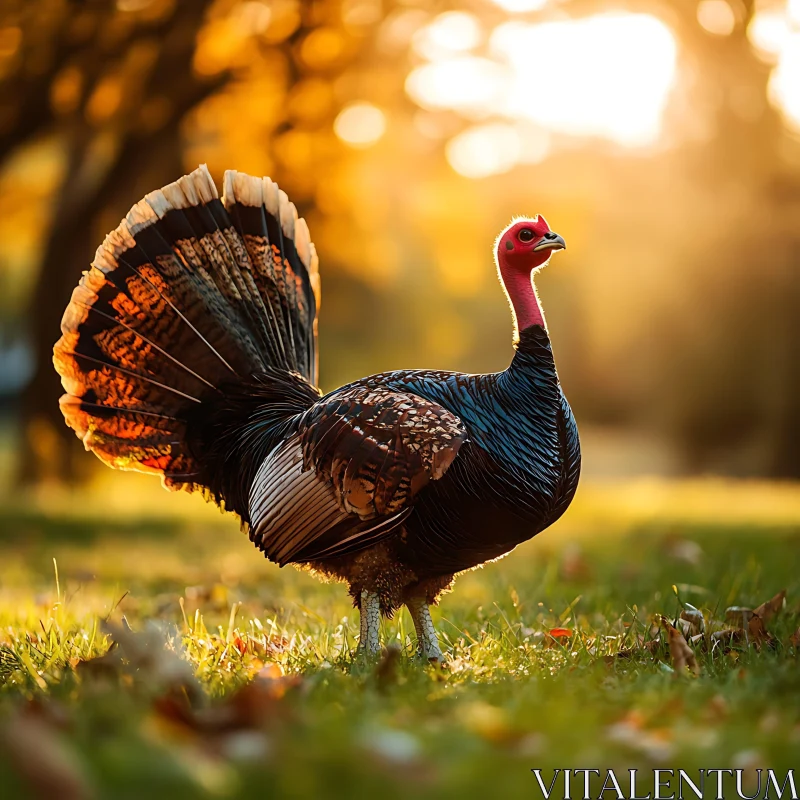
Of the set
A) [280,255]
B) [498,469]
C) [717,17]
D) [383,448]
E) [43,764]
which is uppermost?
[717,17]

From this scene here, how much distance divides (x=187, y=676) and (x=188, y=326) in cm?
223

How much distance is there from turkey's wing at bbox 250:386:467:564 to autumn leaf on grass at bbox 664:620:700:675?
110cm

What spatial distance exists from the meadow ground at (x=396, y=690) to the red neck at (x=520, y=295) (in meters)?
1.36

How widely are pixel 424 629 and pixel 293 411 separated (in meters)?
1.26

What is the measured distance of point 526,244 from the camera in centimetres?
436

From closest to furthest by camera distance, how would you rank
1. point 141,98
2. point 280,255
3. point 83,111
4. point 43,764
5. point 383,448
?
point 43,764 → point 383,448 → point 280,255 → point 141,98 → point 83,111

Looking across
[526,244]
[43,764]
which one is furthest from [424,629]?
[43,764]

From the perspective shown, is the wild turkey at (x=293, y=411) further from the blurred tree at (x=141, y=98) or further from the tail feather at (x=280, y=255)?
the blurred tree at (x=141, y=98)

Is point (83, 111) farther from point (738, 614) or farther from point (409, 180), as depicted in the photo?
point (738, 614)

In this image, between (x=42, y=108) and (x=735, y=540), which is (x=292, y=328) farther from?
(x=42, y=108)

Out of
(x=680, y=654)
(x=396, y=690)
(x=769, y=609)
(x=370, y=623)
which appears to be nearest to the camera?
(x=396, y=690)

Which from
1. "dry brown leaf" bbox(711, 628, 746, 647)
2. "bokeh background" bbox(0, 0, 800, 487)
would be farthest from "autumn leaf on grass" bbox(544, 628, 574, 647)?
"bokeh background" bbox(0, 0, 800, 487)

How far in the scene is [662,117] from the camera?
18625mm

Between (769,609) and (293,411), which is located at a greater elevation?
(293,411)
